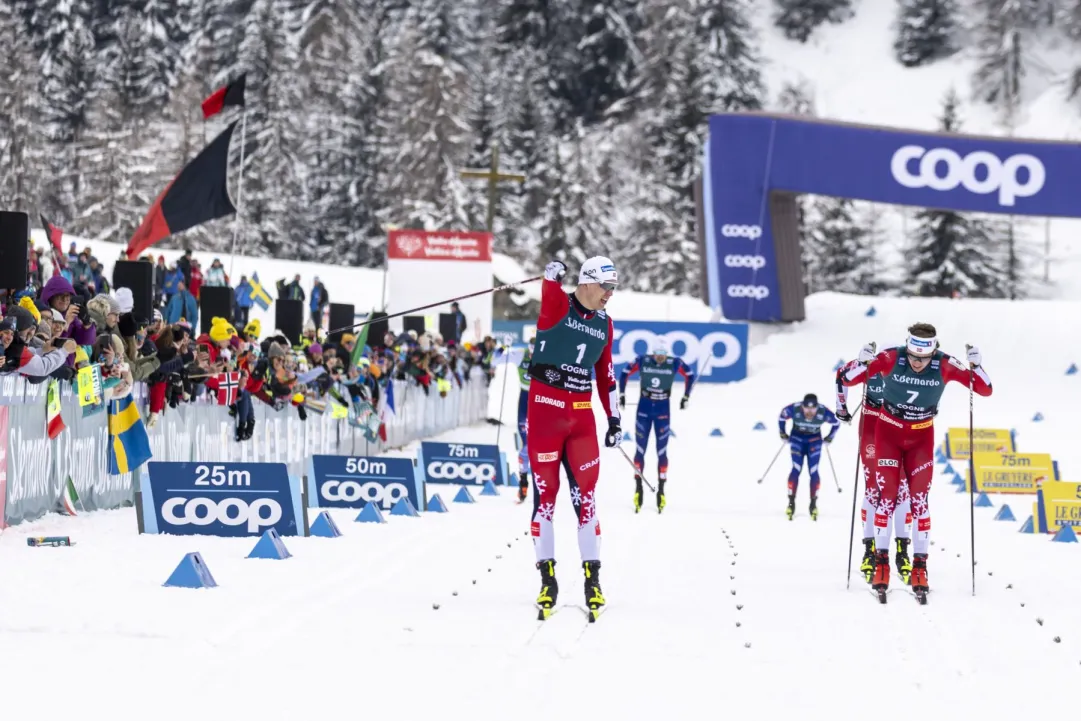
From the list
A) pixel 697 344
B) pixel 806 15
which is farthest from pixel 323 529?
pixel 806 15

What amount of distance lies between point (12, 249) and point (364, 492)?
186 inches

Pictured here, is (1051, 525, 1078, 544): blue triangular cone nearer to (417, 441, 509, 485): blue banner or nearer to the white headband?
the white headband

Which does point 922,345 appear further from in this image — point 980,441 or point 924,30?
point 924,30

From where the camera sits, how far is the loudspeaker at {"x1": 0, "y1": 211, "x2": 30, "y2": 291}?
10.5 m

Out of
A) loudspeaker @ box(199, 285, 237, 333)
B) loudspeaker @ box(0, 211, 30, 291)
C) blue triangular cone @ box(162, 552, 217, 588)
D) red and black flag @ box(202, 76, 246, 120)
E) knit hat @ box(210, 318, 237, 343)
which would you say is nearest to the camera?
blue triangular cone @ box(162, 552, 217, 588)

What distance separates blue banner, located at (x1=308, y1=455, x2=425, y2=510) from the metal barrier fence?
815 millimetres

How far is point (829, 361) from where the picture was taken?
35.9 metres

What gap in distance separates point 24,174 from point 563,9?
43.8 m

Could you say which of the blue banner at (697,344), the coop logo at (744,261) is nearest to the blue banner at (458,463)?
the blue banner at (697,344)

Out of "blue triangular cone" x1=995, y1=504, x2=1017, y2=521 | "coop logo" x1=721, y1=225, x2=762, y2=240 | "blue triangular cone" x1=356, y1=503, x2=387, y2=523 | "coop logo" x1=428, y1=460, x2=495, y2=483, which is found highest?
"coop logo" x1=721, y1=225, x2=762, y2=240

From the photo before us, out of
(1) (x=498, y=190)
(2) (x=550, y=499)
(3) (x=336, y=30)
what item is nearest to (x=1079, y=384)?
(2) (x=550, y=499)

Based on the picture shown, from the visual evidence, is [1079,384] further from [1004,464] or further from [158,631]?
[158,631]

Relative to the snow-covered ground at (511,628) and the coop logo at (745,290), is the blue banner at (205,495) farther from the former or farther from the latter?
the coop logo at (745,290)

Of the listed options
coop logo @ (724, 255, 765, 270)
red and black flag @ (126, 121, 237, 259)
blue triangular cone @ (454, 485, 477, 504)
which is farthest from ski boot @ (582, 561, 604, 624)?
coop logo @ (724, 255, 765, 270)
